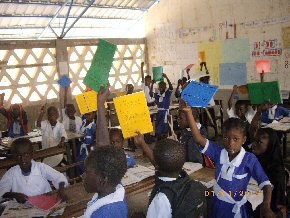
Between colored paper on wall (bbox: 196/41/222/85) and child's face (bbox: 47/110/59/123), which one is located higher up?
colored paper on wall (bbox: 196/41/222/85)

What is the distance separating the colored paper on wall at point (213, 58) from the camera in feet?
29.4

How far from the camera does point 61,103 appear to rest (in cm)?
934

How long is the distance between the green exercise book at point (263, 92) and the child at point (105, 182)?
3060 mm

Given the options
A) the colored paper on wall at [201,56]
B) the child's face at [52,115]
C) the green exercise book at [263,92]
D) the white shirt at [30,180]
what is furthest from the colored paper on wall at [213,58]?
the white shirt at [30,180]

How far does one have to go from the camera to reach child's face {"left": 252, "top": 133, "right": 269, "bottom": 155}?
8.27 ft

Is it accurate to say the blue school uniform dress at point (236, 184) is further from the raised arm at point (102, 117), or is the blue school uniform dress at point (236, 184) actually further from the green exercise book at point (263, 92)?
the green exercise book at point (263, 92)

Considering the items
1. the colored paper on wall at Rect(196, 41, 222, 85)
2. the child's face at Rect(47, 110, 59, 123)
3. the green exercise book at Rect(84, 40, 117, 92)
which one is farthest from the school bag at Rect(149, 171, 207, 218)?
the colored paper on wall at Rect(196, 41, 222, 85)

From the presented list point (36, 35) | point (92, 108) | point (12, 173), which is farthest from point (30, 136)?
point (36, 35)

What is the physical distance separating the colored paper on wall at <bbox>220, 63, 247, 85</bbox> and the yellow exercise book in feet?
23.2

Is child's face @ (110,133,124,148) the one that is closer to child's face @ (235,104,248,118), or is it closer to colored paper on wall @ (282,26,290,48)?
child's face @ (235,104,248,118)

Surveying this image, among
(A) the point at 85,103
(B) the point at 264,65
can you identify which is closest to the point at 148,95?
(B) the point at 264,65

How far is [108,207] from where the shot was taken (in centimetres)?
140

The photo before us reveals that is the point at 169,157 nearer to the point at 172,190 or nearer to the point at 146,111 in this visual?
the point at 172,190

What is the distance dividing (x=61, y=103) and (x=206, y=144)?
765 cm
